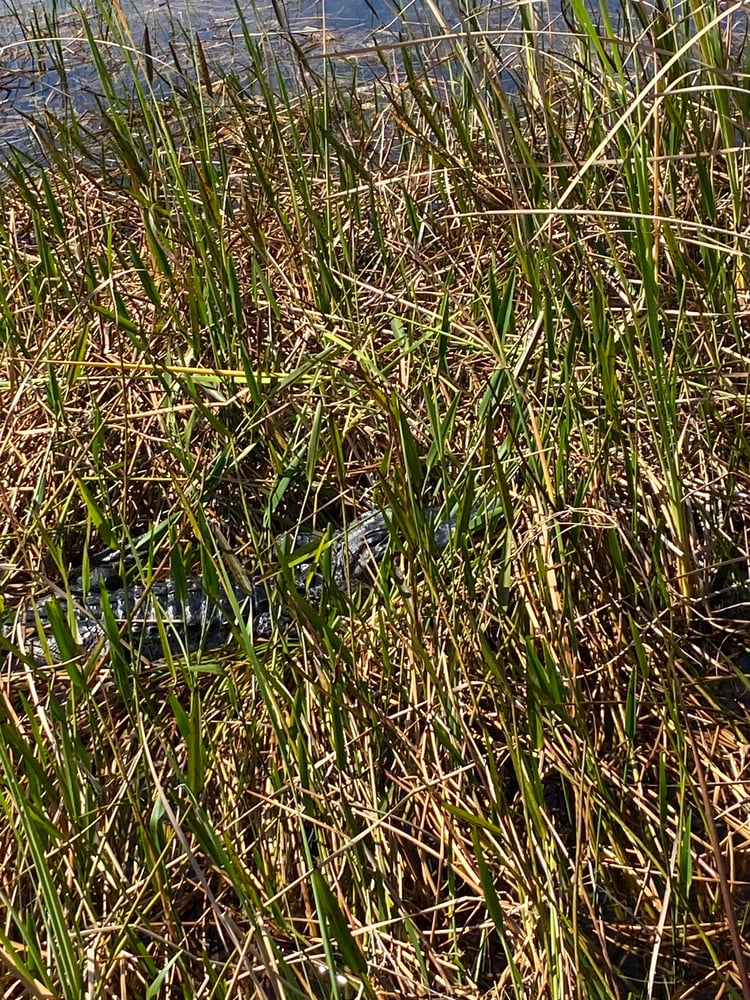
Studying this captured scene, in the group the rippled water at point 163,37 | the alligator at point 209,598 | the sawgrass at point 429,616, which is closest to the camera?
the sawgrass at point 429,616

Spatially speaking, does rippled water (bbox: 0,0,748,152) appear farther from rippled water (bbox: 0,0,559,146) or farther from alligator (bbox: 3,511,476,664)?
alligator (bbox: 3,511,476,664)

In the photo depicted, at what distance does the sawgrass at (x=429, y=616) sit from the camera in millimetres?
1146

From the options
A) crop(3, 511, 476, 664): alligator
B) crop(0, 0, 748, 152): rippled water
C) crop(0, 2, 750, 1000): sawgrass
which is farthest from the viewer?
crop(0, 0, 748, 152): rippled water

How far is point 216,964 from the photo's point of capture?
4.05 ft

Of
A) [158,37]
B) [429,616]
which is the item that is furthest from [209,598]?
[158,37]

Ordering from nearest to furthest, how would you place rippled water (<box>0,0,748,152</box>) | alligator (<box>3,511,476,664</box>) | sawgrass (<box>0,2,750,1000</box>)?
sawgrass (<box>0,2,750,1000</box>) < alligator (<box>3,511,476,664</box>) < rippled water (<box>0,0,748,152</box>)

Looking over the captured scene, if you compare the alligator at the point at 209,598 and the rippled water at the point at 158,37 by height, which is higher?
the rippled water at the point at 158,37

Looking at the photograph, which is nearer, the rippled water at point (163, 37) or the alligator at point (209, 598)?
the alligator at point (209, 598)

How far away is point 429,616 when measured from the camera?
1.39 m

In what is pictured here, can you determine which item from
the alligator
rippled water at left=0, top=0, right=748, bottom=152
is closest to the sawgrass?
the alligator

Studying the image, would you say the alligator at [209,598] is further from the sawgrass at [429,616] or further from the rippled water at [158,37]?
the rippled water at [158,37]

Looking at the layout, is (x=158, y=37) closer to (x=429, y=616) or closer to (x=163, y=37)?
(x=163, y=37)

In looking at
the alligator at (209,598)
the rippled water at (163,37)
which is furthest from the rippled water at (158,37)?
the alligator at (209,598)

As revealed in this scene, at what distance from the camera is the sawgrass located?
115cm
